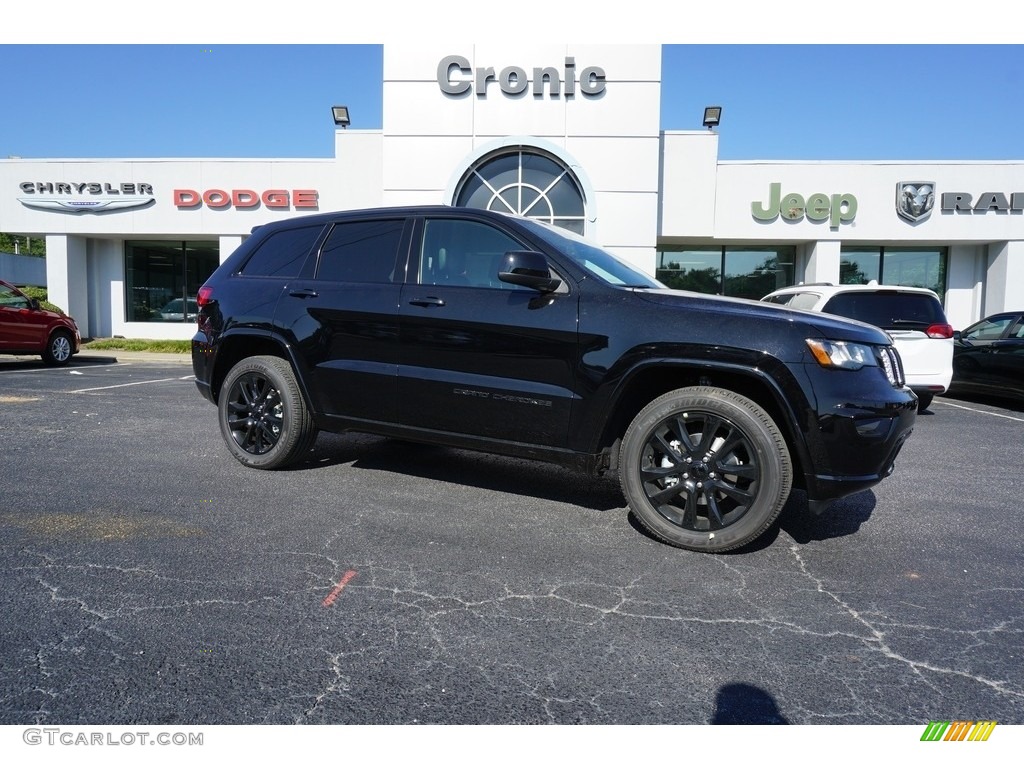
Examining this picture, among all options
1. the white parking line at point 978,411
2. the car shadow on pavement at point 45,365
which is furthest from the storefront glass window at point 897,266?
the car shadow on pavement at point 45,365

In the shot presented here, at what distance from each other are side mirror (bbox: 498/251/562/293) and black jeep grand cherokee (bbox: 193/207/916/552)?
0.04ft

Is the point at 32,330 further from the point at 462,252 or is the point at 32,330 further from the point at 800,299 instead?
the point at 800,299

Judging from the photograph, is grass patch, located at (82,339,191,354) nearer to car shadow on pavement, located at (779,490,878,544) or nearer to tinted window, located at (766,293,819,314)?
tinted window, located at (766,293,819,314)

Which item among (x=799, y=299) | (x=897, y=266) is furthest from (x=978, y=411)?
(x=897, y=266)

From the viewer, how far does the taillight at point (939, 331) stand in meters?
8.26

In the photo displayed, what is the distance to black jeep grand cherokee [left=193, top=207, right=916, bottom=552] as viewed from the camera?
353 cm

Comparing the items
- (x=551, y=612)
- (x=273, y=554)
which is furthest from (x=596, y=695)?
(x=273, y=554)

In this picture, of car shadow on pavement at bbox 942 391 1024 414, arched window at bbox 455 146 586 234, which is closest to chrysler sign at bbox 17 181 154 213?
arched window at bbox 455 146 586 234

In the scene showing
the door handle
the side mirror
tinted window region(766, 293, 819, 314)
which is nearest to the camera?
the side mirror

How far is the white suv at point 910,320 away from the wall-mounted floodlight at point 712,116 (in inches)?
456

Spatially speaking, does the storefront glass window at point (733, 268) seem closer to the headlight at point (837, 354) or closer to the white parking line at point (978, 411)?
the white parking line at point (978, 411)

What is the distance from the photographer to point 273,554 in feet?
11.6

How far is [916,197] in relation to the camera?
18250 millimetres
